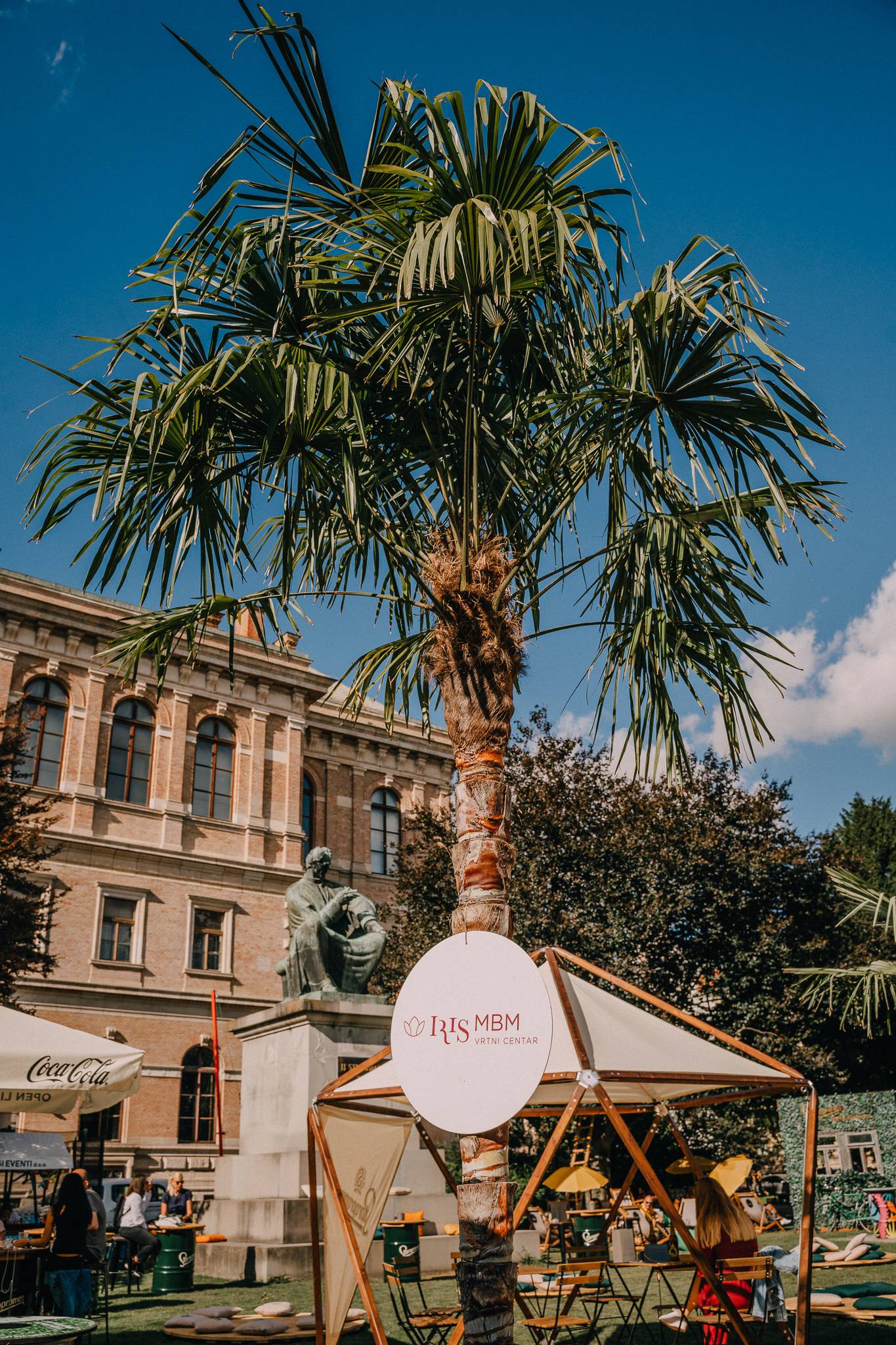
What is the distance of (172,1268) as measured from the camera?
38.5 ft

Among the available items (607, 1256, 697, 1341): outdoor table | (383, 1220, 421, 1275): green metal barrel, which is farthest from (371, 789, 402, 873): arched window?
(383, 1220, 421, 1275): green metal barrel

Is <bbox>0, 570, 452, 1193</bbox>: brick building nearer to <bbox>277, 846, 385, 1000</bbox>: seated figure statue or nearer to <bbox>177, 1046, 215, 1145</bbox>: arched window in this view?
<bbox>177, 1046, 215, 1145</bbox>: arched window

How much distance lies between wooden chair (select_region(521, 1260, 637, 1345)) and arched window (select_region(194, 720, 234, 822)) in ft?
82.0

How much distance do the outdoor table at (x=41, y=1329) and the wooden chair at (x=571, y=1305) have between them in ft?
9.33

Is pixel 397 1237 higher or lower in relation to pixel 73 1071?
lower

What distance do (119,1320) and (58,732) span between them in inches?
932

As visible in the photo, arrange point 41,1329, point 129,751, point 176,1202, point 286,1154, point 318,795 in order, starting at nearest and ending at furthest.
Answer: point 41,1329
point 286,1154
point 176,1202
point 129,751
point 318,795

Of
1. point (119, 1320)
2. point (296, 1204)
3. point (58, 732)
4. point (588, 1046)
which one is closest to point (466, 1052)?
point (588, 1046)

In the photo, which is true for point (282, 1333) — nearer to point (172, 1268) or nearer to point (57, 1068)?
point (57, 1068)

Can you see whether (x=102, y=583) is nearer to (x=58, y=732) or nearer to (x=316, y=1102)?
(x=316, y=1102)

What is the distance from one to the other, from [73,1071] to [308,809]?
31763mm

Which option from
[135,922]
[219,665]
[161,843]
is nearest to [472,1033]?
[135,922]

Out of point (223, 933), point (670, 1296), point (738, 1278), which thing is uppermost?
point (223, 933)

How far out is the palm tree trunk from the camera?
17.3 ft
